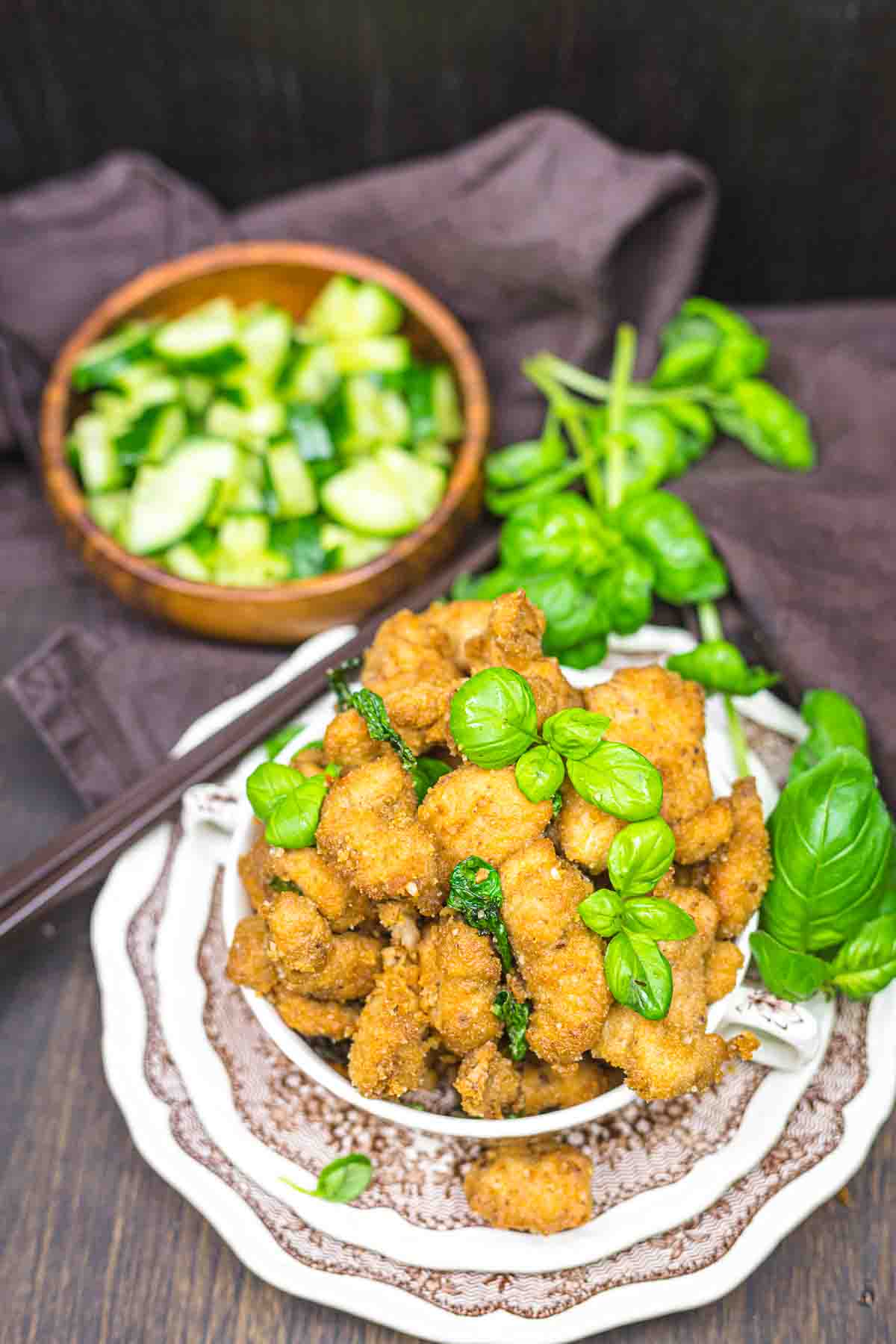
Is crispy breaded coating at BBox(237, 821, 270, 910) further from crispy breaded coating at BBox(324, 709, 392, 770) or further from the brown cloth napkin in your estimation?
the brown cloth napkin

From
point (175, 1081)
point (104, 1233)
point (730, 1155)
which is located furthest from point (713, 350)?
point (104, 1233)

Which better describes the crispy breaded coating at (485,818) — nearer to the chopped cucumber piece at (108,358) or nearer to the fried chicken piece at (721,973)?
the fried chicken piece at (721,973)

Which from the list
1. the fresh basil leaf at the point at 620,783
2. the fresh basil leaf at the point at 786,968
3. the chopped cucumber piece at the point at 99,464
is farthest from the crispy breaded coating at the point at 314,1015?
the chopped cucumber piece at the point at 99,464

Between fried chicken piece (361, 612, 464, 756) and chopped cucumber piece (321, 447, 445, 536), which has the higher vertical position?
→ fried chicken piece (361, 612, 464, 756)

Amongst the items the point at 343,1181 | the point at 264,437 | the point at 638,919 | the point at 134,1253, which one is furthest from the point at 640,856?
the point at 264,437

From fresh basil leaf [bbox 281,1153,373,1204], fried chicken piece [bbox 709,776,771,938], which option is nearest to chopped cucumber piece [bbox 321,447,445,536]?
fried chicken piece [bbox 709,776,771,938]
